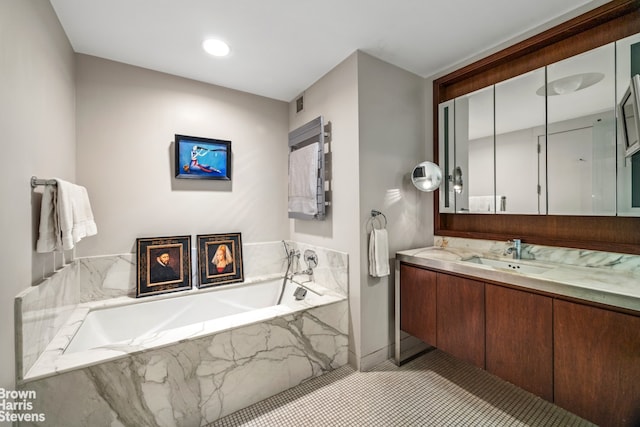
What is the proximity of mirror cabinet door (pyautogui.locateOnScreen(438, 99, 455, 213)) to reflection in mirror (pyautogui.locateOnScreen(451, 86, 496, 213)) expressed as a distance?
0.04 meters

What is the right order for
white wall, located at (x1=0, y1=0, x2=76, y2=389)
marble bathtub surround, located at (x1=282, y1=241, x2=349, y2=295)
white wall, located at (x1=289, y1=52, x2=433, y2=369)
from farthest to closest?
marble bathtub surround, located at (x1=282, y1=241, x2=349, y2=295), white wall, located at (x1=289, y1=52, x2=433, y2=369), white wall, located at (x1=0, y1=0, x2=76, y2=389)

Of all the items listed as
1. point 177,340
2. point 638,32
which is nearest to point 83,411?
point 177,340

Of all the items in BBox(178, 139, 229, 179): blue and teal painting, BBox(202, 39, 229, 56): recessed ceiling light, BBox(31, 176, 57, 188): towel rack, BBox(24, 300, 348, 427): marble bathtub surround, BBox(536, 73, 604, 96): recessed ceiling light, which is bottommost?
BBox(24, 300, 348, 427): marble bathtub surround

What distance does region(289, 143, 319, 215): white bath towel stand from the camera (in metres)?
2.31

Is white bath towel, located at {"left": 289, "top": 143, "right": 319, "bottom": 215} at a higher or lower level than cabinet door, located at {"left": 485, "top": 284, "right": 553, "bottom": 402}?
higher

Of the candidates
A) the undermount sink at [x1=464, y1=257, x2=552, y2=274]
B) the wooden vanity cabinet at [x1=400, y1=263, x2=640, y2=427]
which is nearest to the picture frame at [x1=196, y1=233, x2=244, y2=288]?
the wooden vanity cabinet at [x1=400, y1=263, x2=640, y2=427]

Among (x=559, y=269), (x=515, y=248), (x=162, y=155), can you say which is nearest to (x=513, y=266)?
(x=515, y=248)

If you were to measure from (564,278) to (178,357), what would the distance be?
2.16 m

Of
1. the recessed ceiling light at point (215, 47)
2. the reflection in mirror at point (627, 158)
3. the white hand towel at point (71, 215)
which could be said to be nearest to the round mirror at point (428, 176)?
the reflection in mirror at point (627, 158)

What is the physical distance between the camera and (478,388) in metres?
1.86

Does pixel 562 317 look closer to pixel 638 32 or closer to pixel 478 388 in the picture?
pixel 478 388

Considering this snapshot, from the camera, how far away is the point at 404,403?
1717 millimetres

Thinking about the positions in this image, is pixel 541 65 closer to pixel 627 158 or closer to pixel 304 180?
pixel 627 158

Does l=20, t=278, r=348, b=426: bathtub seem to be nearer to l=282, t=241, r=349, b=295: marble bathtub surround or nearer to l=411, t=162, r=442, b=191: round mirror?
l=282, t=241, r=349, b=295: marble bathtub surround
